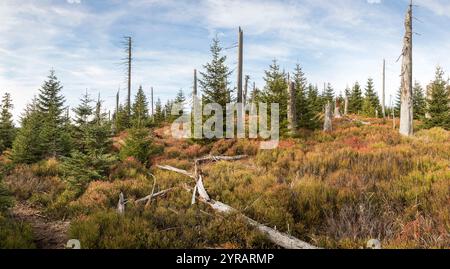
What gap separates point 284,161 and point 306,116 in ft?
28.8

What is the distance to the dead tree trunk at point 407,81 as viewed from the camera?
687 inches

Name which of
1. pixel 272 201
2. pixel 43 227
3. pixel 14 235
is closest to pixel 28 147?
pixel 43 227

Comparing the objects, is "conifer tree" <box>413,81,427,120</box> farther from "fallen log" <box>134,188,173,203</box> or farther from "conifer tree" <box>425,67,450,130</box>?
"fallen log" <box>134,188,173,203</box>

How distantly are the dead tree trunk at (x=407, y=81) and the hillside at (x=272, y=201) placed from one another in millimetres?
4834

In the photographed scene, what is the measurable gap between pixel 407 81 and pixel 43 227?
1905 centimetres

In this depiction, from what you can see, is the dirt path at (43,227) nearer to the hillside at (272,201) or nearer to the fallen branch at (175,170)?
the hillside at (272,201)

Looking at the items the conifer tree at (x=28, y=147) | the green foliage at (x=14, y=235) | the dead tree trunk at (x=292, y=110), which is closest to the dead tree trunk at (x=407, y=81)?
the dead tree trunk at (x=292, y=110)

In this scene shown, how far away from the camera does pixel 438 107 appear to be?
2322 centimetres

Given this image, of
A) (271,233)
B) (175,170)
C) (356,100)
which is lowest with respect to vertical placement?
(271,233)

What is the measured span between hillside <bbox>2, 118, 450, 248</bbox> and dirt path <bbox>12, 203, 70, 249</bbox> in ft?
0.82

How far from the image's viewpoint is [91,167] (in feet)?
35.7

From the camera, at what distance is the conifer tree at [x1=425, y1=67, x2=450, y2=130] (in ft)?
74.4

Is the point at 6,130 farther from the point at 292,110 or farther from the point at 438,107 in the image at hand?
the point at 438,107
